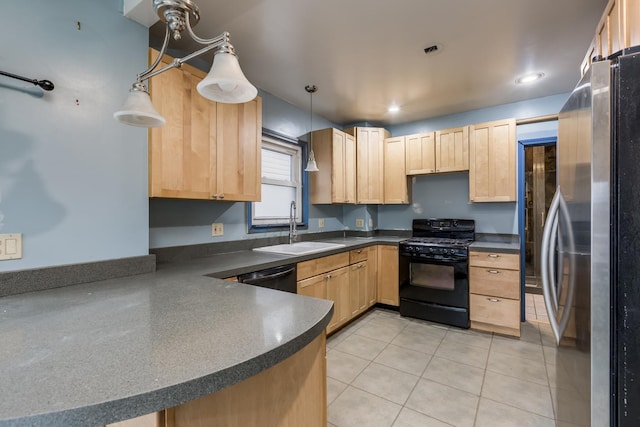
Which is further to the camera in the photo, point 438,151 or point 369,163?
point 369,163

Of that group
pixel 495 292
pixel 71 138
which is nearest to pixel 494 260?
pixel 495 292

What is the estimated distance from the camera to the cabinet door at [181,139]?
5.59 feet

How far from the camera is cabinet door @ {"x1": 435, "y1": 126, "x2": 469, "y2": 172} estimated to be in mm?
3344

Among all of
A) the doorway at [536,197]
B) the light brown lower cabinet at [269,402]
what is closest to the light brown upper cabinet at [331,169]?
the light brown lower cabinet at [269,402]

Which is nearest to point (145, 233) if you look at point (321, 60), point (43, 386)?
point (43, 386)

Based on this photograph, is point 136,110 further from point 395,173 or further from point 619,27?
point 395,173

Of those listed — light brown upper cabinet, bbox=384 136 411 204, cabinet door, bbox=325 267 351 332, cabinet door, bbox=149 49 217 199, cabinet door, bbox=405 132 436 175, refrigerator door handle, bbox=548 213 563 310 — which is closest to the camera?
refrigerator door handle, bbox=548 213 563 310

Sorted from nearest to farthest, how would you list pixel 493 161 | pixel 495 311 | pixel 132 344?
pixel 132 344 < pixel 495 311 < pixel 493 161

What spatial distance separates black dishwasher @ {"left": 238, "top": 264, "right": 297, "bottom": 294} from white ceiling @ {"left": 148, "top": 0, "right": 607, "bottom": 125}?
66.0 inches

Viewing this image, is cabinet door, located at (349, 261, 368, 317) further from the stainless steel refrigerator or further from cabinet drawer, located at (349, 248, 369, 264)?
the stainless steel refrigerator

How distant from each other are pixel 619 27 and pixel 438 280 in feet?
7.99

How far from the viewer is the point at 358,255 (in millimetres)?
3260

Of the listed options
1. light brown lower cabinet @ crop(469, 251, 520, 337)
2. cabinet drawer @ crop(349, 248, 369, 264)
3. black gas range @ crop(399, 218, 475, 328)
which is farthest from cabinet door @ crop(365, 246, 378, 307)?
light brown lower cabinet @ crop(469, 251, 520, 337)

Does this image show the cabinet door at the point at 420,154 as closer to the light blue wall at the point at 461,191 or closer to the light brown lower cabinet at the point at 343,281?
the light blue wall at the point at 461,191
